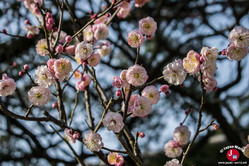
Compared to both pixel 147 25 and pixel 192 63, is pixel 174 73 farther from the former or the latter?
pixel 147 25

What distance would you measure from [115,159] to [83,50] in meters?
0.49

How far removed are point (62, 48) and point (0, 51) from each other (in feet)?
5.41

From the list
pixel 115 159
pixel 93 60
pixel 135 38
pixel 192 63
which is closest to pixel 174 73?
pixel 192 63

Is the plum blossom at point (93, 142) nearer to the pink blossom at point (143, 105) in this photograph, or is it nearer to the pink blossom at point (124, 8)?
the pink blossom at point (143, 105)

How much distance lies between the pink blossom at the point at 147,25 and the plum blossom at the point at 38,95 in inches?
18.6

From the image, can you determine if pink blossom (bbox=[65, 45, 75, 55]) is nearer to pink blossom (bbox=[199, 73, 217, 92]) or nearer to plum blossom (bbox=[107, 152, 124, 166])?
plum blossom (bbox=[107, 152, 124, 166])

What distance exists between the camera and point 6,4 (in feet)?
8.32

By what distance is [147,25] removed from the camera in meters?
1.17

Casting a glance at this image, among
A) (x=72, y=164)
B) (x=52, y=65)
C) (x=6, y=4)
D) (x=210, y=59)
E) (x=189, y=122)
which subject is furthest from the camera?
(x=189, y=122)

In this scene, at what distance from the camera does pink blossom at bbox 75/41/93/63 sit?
112 cm

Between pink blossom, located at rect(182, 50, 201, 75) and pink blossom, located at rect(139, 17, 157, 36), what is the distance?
0.71 feet

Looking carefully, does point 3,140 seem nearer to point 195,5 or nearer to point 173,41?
point 173,41

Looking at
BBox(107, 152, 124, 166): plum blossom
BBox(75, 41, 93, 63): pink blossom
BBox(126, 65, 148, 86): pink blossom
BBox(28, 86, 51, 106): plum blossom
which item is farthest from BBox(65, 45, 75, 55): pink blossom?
BBox(107, 152, 124, 166): plum blossom

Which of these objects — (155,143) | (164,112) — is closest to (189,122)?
(164,112)
